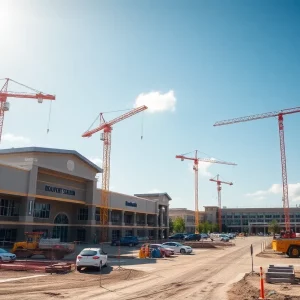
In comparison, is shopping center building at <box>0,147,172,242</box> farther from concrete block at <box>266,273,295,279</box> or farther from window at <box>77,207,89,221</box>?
concrete block at <box>266,273,295,279</box>

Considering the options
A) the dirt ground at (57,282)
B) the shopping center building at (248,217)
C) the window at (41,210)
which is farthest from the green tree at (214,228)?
the dirt ground at (57,282)

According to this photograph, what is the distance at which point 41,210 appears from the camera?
53.7m

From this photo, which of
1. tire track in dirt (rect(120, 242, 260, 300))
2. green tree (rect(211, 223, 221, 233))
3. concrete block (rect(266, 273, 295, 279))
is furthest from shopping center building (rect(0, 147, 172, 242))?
green tree (rect(211, 223, 221, 233))

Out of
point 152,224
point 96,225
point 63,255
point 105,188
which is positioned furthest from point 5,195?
point 152,224

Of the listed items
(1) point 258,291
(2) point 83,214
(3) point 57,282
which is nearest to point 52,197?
(2) point 83,214

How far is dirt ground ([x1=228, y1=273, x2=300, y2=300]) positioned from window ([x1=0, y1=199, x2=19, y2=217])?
36.4 m

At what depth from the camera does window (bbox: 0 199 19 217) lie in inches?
1826

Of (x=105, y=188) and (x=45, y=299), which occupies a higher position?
(x=105, y=188)

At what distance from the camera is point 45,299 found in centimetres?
1489

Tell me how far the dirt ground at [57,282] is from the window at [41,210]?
29248 mm

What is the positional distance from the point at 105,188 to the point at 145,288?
54.4 m

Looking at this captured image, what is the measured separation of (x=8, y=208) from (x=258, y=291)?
1542 inches

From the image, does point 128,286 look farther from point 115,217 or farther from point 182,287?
point 115,217

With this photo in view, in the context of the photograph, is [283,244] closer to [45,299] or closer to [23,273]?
[23,273]
